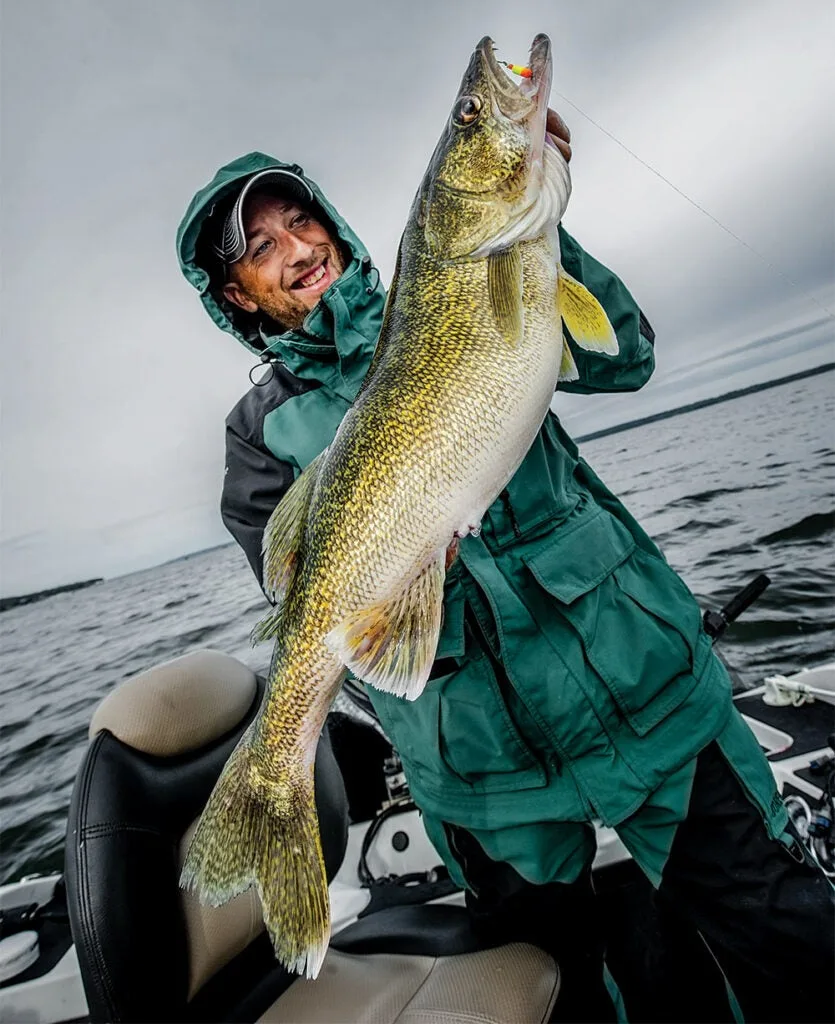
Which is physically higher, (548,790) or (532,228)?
(532,228)

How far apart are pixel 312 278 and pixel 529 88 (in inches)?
44.1

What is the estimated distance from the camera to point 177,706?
7.76 feet

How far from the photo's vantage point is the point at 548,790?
184cm

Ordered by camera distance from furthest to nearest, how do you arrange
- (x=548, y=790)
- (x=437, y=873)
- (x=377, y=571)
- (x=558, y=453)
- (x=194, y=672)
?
(x=437, y=873) < (x=194, y=672) < (x=558, y=453) < (x=548, y=790) < (x=377, y=571)

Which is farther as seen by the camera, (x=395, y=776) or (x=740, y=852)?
(x=395, y=776)

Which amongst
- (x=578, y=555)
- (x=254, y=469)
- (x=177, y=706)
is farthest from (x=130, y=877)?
(x=578, y=555)

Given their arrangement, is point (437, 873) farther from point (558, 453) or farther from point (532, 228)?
point (532, 228)

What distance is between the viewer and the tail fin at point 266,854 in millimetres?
1576

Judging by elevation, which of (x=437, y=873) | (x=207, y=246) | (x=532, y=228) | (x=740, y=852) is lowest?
(x=437, y=873)

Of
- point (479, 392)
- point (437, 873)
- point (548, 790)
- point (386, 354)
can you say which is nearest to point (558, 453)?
point (479, 392)

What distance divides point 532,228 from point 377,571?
111cm

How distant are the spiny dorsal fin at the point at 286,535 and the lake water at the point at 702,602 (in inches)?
72.3

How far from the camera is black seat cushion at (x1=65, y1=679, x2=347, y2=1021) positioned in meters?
1.84

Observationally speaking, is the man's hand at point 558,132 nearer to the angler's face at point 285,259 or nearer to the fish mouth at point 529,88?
the fish mouth at point 529,88
